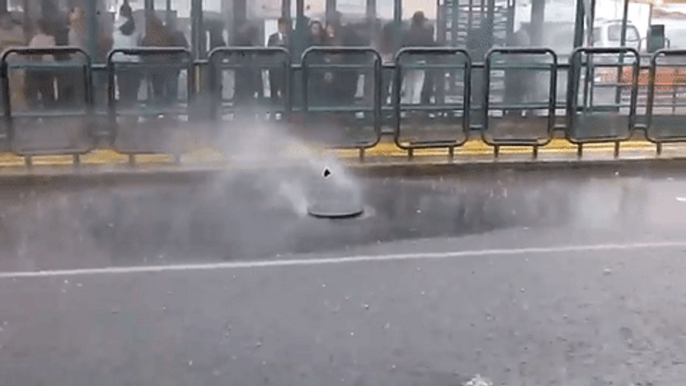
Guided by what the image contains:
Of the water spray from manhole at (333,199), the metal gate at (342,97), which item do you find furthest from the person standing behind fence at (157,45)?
the water spray from manhole at (333,199)

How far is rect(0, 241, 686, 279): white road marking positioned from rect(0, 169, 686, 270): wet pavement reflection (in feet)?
0.55

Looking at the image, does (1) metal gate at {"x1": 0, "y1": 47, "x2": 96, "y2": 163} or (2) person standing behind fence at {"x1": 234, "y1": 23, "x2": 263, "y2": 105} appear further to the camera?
(2) person standing behind fence at {"x1": 234, "y1": 23, "x2": 263, "y2": 105}

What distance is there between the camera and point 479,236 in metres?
7.70

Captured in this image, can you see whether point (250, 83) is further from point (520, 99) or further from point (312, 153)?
point (520, 99)

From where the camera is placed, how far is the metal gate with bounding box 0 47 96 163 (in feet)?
32.6

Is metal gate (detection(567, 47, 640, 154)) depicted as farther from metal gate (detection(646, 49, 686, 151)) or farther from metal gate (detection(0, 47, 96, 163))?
metal gate (detection(0, 47, 96, 163))

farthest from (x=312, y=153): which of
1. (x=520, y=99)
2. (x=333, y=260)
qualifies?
(x=333, y=260)

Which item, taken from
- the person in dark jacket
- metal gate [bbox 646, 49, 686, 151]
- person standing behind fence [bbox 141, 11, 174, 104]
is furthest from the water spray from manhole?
metal gate [bbox 646, 49, 686, 151]

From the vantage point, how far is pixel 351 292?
240 inches

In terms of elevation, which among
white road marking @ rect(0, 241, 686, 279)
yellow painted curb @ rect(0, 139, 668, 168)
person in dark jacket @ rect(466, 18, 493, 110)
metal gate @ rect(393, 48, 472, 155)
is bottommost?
white road marking @ rect(0, 241, 686, 279)

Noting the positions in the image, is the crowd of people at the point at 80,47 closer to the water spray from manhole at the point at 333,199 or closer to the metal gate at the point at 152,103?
the metal gate at the point at 152,103

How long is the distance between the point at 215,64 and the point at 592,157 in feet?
14.6

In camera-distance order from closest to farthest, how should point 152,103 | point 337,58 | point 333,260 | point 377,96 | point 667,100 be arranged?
point 333,260
point 152,103
point 377,96
point 337,58
point 667,100

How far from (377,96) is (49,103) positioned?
356cm
